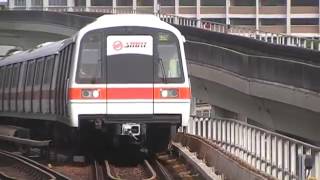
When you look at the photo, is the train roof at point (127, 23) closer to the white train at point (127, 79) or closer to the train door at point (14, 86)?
the white train at point (127, 79)

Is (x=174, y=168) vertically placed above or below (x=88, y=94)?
below

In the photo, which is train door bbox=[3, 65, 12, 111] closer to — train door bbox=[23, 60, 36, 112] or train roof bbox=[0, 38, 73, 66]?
train roof bbox=[0, 38, 73, 66]

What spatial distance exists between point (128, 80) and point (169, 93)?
1.02 meters

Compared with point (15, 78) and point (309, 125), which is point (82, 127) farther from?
point (15, 78)

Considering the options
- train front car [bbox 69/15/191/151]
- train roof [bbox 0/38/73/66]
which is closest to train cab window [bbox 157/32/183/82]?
train front car [bbox 69/15/191/151]

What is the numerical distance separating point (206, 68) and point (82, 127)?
11894 mm

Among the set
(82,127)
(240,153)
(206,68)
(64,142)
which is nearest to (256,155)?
(240,153)

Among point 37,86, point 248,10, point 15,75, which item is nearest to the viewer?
point 37,86

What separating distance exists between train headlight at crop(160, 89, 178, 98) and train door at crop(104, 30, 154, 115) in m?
0.26

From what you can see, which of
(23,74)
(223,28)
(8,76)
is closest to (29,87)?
(23,74)

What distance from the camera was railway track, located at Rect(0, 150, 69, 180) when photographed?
49.0ft

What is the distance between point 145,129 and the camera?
1675 cm

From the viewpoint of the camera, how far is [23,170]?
1722 centimetres

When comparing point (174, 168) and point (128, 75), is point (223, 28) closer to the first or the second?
point (128, 75)
